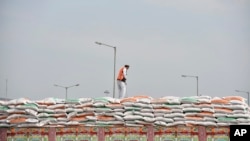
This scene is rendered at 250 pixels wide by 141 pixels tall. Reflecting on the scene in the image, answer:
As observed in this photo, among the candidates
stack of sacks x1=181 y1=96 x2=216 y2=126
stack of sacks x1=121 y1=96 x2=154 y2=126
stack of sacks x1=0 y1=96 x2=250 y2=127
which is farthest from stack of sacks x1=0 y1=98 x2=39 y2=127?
stack of sacks x1=181 y1=96 x2=216 y2=126

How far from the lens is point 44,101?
37.9ft

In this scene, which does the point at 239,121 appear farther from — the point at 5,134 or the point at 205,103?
the point at 5,134

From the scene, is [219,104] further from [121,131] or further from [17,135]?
[17,135]

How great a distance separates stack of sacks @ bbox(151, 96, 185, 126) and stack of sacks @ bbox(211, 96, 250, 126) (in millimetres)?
585

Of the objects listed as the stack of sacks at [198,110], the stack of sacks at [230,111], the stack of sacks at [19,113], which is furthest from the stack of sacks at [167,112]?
the stack of sacks at [19,113]

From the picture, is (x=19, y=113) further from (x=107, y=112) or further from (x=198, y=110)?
(x=198, y=110)

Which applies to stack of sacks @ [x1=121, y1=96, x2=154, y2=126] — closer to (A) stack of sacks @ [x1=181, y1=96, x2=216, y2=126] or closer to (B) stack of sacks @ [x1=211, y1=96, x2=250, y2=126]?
(A) stack of sacks @ [x1=181, y1=96, x2=216, y2=126]

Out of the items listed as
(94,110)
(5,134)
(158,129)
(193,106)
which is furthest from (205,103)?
(5,134)

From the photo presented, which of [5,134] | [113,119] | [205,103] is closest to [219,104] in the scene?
[205,103]

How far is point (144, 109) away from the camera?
36.6 ft

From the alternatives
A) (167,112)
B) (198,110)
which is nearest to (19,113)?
(167,112)

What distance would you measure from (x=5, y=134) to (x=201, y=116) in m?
3.38

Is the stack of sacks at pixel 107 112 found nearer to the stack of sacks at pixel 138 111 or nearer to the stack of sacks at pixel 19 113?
the stack of sacks at pixel 138 111

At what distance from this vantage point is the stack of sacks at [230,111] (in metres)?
11.0
